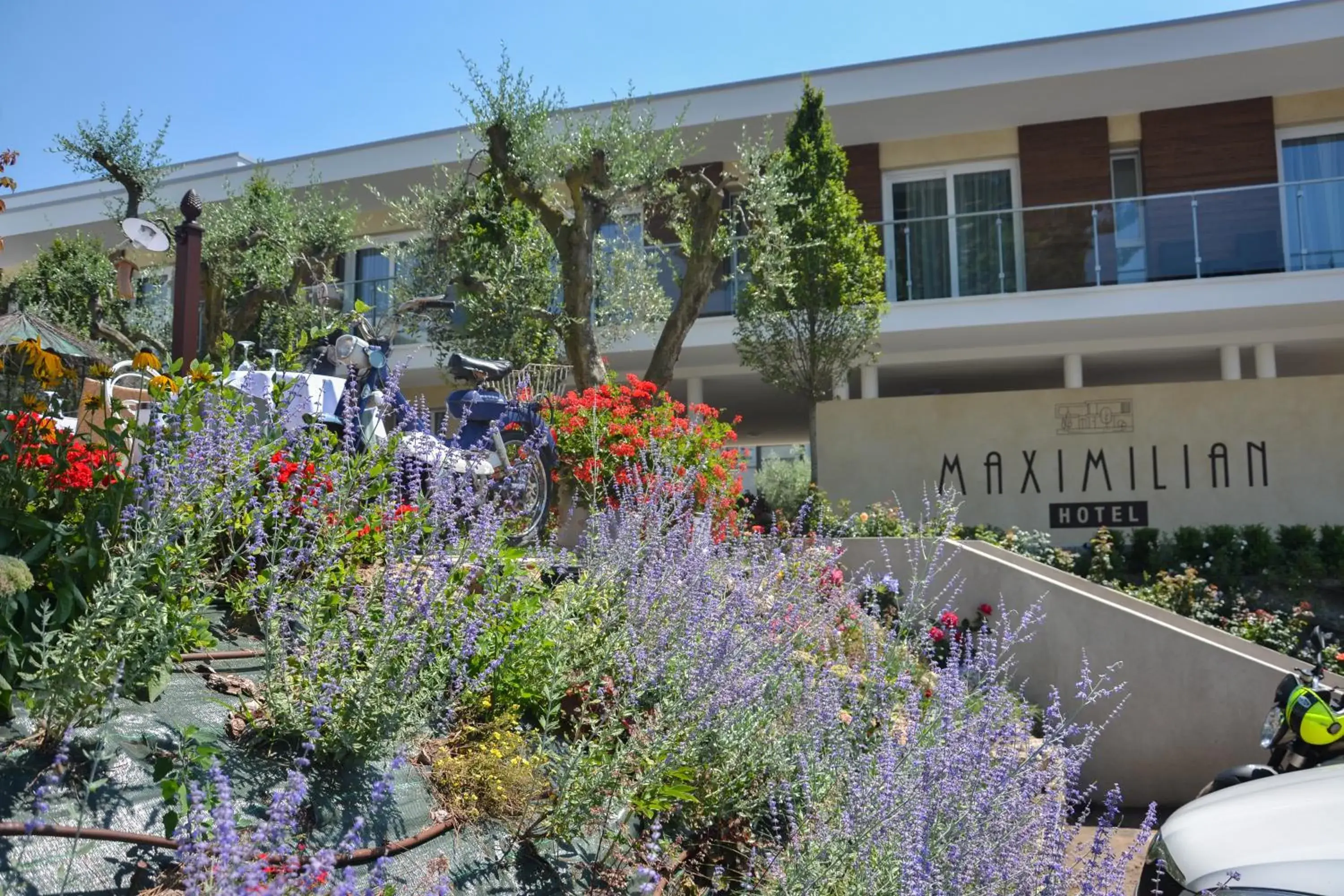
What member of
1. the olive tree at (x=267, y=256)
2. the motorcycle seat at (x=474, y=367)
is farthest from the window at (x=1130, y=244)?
the olive tree at (x=267, y=256)

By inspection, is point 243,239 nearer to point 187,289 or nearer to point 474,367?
point 187,289

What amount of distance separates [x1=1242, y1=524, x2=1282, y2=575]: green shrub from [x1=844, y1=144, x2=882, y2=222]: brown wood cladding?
7450 mm

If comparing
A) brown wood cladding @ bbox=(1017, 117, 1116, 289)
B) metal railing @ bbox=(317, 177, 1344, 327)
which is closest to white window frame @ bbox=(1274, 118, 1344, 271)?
metal railing @ bbox=(317, 177, 1344, 327)

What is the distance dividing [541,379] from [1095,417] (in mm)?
7991

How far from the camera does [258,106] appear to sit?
8773 mm

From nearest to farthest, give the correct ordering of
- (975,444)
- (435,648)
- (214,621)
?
(435,648)
(214,621)
(975,444)

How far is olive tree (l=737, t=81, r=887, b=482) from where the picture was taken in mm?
12336

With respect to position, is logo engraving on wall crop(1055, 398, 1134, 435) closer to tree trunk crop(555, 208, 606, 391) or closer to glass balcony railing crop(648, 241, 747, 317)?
glass balcony railing crop(648, 241, 747, 317)

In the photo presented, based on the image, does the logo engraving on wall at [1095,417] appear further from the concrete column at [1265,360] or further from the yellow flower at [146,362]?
the yellow flower at [146,362]

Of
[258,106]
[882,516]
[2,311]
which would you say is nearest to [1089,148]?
[882,516]

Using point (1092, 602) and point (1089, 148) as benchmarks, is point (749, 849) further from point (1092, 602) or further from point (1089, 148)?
point (1089, 148)

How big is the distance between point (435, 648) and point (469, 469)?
126cm

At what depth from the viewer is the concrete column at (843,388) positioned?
1354 cm

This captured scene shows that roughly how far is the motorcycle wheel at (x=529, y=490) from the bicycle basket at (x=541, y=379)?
2.48 meters
